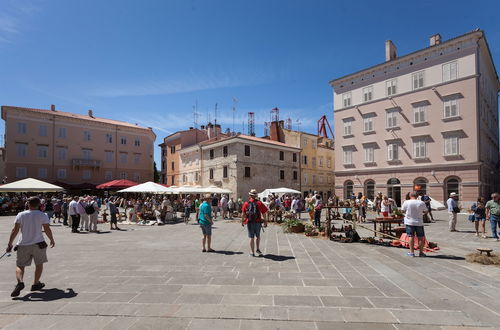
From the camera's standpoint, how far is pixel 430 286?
4.97 m

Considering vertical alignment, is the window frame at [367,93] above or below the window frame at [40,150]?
above

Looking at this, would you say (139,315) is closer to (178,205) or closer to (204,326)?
(204,326)

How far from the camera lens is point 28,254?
471 cm

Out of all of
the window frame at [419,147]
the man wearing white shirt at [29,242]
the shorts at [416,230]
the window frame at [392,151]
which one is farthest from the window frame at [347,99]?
the man wearing white shirt at [29,242]

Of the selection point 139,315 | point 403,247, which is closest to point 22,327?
point 139,315

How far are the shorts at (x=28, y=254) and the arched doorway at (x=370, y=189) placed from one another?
28.1 m

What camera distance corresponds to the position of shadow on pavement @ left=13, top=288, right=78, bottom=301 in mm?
4520

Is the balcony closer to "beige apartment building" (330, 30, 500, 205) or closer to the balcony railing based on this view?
the balcony railing

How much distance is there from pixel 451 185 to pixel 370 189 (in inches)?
267

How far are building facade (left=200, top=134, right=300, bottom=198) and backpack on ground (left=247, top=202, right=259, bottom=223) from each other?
80.0ft

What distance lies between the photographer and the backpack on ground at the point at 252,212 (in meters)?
7.32

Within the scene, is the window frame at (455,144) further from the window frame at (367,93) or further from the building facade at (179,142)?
the building facade at (179,142)

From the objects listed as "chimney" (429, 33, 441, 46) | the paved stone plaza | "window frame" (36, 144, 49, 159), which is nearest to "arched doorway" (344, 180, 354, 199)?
"chimney" (429, 33, 441, 46)

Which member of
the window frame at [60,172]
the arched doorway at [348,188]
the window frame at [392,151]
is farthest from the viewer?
the window frame at [60,172]
